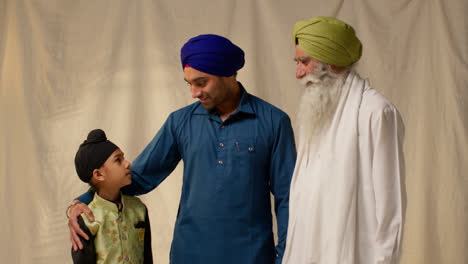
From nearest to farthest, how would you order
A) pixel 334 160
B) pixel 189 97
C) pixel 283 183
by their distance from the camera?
pixel 334 160, pixel 283 183, pixel 189 97

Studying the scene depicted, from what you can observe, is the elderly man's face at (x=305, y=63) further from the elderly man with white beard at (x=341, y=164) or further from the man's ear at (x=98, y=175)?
the man's ear at (x=98, y=175)

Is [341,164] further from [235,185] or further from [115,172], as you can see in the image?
[115,172]

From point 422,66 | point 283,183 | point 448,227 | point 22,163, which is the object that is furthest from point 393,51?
point 22,163

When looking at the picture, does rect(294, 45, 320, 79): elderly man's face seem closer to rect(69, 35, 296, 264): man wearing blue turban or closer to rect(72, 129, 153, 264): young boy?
rect(69, 35, 296, 264): man wearing blue turban

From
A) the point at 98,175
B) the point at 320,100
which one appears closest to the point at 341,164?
the point at 320,100

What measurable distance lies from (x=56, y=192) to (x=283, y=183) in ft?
8.76

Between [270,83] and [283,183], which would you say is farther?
[270,83]

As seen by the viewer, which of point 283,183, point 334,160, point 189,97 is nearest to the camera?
point 334,160

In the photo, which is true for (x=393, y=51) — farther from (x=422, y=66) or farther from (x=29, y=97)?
(x=29, y=97)

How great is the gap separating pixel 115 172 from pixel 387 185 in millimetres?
1228

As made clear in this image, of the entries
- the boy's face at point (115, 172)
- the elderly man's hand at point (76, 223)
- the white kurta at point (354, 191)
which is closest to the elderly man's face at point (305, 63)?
the white kurta at point (354, 191)

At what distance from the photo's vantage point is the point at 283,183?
2.38m

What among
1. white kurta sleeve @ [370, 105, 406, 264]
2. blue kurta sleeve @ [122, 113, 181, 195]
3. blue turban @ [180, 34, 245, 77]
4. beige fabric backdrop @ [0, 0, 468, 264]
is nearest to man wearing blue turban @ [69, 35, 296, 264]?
blue turban @ [180, 34, 245, 77]

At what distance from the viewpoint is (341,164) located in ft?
6.87
